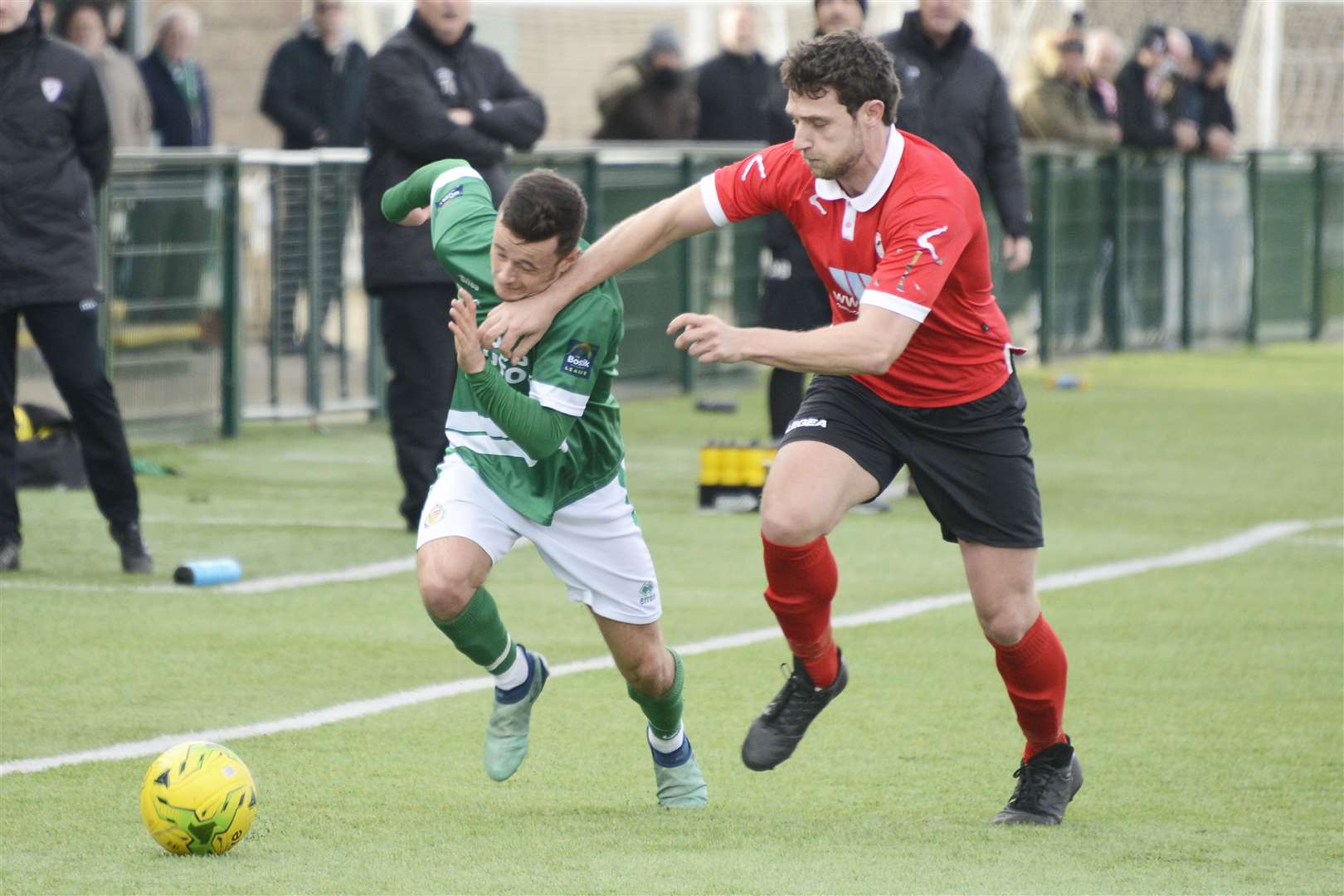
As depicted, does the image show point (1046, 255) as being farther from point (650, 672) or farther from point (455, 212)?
point (650, 672)

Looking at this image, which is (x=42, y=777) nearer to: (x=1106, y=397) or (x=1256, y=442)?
(x=1256, y=442)

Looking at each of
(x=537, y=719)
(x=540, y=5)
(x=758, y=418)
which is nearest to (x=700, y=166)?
(x=758, y=418)

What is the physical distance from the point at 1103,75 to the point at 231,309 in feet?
33.4

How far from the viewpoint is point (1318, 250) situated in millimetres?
22953

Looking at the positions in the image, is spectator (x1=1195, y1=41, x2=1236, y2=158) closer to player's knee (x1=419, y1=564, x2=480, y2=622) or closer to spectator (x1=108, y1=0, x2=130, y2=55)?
spectator (x1=108, y1=0, x2=130, y2=55)

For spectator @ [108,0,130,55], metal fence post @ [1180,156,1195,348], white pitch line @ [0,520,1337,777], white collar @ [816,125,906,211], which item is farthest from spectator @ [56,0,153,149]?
metal fence post @ [1180,156,1195,348]

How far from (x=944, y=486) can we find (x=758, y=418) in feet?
30.8

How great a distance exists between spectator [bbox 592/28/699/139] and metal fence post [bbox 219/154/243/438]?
5.00m

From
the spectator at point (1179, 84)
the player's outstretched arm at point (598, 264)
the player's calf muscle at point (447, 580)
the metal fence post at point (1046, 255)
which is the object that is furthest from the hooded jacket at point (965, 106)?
the spectator at point (1179, 84)

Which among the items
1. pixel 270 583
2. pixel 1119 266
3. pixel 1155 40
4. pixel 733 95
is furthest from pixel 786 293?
pixel 1155 40

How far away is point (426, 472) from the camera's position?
33.4ft

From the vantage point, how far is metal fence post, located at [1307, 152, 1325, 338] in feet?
74.9

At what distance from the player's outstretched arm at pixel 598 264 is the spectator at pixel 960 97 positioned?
4943mm

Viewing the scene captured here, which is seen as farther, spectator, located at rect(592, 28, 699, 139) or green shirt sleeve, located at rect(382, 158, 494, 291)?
spectator, located at rect(592, 28, 699, 139)
